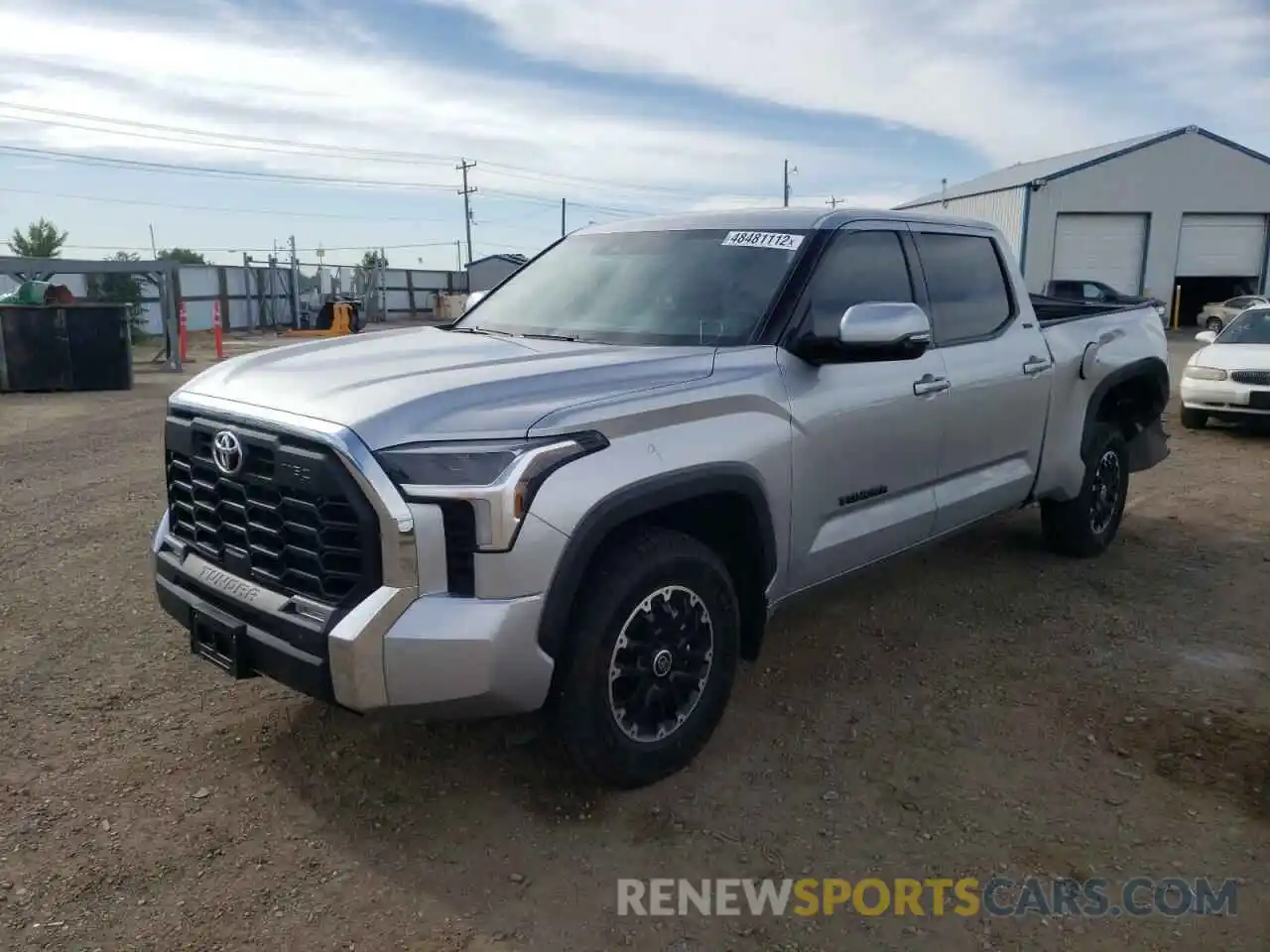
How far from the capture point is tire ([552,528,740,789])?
3008mm

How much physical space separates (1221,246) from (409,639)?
39.9m

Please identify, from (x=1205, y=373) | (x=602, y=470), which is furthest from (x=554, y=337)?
(x=1205, y=373)

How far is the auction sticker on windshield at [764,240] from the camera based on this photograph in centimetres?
394

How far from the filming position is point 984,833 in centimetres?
315

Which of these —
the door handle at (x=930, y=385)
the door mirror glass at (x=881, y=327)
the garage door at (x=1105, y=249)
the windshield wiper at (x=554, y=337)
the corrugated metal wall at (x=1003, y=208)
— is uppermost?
the corrugated metal wall at (x=1003, y=208)

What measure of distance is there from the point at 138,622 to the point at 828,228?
12.0 feet

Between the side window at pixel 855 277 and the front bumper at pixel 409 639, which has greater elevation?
the side window at pixel 855 277

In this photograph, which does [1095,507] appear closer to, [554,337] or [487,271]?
[554,337]

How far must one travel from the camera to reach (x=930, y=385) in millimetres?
4246

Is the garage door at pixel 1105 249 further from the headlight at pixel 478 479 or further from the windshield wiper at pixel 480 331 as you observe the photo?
the headlight at pixel 478 479

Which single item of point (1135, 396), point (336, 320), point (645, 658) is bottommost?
point (645, 658)

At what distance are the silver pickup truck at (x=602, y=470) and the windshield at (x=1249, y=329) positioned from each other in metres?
8.23

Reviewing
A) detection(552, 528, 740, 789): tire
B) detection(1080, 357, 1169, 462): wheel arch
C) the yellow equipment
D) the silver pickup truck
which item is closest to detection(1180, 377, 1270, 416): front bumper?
detection(1080, 357, 1169, 462): wheel arch

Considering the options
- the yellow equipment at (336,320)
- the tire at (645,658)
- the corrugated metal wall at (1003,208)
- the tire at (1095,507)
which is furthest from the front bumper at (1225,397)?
the corrugated metal wall at (1003,208)
